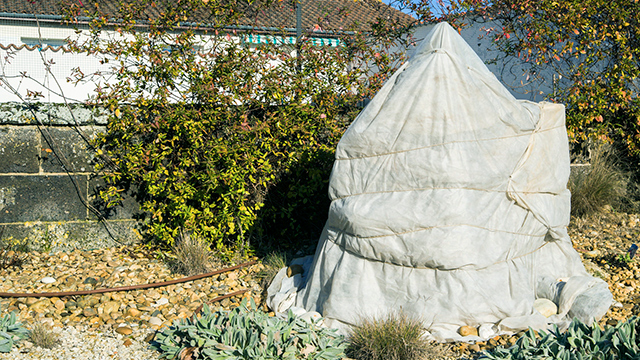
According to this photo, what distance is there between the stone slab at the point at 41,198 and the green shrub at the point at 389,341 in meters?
3.39

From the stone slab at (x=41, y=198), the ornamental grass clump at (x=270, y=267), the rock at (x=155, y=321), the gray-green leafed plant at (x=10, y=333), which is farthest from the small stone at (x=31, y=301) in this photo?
the ornamental grass clump at (x=270, y=267)

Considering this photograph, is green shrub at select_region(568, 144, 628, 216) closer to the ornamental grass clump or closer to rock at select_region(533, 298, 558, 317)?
rock at select_region(533, 298, 558, 317)

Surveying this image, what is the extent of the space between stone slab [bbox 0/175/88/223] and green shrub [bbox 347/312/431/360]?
3.39 metres

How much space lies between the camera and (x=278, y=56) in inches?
206

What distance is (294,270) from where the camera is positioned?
4441 millimetres

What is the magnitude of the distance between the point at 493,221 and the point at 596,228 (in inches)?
122

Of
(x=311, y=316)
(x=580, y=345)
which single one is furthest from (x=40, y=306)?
(x=580, y=345)

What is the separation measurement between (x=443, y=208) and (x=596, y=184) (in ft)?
12.3

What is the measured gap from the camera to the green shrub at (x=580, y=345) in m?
2.68

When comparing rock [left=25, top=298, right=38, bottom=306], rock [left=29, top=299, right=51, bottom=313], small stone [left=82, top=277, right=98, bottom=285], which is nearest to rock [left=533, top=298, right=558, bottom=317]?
small stone [left=82, top=277, right=98, bottom=285]

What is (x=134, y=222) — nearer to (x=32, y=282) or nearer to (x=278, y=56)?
(x=32, y=282)

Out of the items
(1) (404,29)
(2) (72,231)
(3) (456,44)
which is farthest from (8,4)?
(3) (456,44)

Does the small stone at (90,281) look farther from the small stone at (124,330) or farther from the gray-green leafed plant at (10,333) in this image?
the gray-green leafed plant at (10,333)

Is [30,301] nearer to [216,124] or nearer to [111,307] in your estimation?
[111,307]
